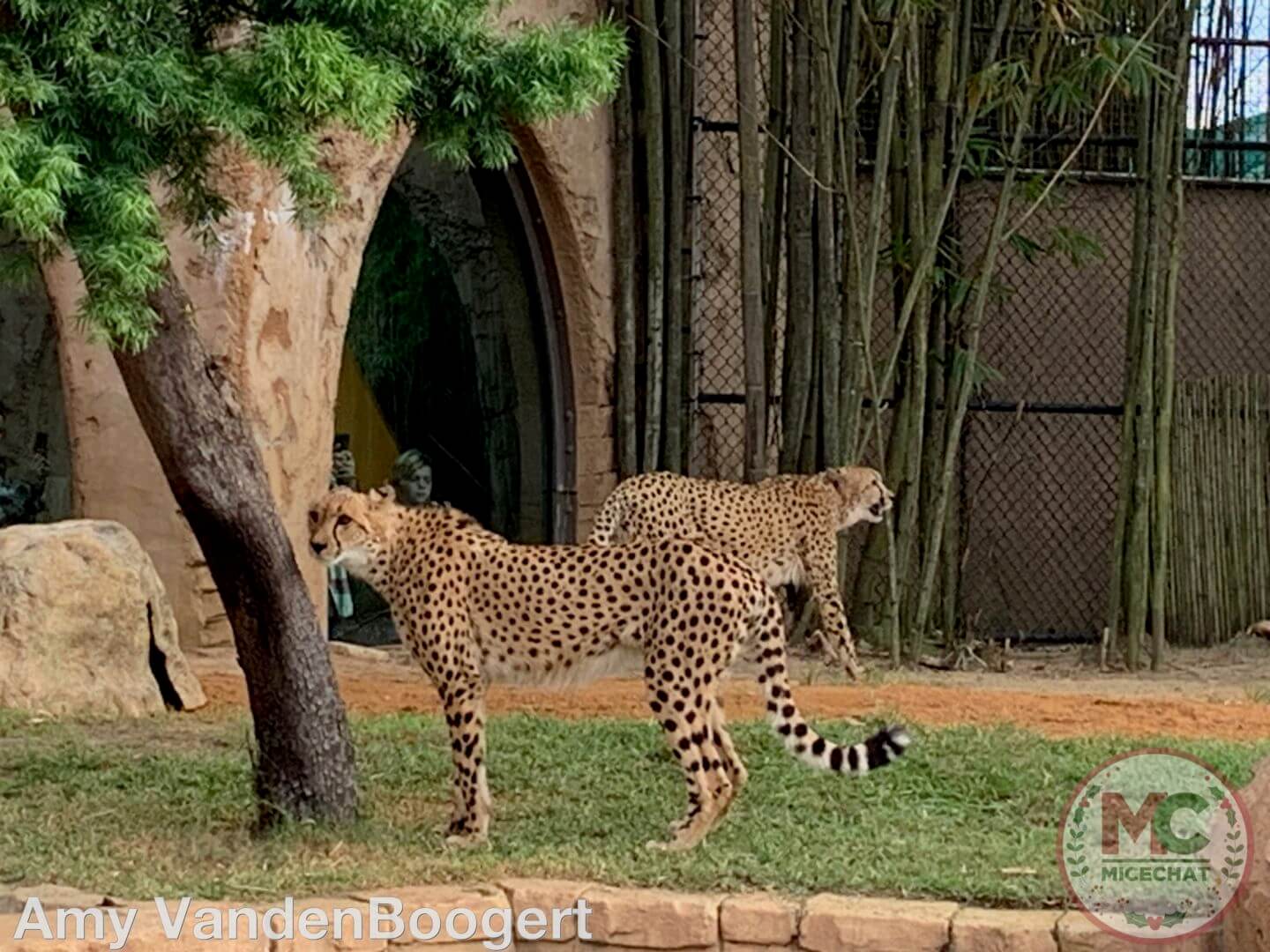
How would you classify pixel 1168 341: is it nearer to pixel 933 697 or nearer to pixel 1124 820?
pixel 933 697

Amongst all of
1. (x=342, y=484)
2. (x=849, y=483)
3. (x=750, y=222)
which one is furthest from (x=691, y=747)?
(x=342, y=484)

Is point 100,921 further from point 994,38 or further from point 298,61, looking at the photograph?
point 994,38

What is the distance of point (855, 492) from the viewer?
802 cm

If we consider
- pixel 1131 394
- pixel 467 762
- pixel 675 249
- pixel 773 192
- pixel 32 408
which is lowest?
pixel 467 762

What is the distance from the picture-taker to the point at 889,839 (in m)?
4.57

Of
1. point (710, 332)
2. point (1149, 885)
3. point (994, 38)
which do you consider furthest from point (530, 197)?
point (1149, 885)

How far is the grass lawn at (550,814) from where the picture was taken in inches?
167

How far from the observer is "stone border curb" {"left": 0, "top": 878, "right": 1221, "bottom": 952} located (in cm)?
382

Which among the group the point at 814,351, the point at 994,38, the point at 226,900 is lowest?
the point at 226,900

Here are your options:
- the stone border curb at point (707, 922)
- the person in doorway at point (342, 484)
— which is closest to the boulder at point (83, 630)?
the stone border curb at point (707, 922)

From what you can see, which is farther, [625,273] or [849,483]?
[625,273]

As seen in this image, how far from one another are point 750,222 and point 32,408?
424cm

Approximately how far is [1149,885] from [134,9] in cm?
260

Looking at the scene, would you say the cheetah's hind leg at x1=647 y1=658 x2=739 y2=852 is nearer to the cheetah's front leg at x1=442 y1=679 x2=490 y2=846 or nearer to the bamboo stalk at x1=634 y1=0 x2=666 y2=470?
the cheetah's front leg at x1=442 y1=679 x2=490 y2=846
